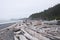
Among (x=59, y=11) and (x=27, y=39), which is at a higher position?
(x=59, y=11)

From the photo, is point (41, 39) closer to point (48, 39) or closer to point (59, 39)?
point (48, 39)

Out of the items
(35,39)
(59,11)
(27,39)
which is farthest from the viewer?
(59,11)

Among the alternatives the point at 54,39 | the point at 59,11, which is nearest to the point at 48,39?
the point at 54,39

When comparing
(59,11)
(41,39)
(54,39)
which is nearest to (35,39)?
(41,39)

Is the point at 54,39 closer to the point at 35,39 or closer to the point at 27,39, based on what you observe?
the point at 35,39

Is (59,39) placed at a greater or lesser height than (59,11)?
lesser

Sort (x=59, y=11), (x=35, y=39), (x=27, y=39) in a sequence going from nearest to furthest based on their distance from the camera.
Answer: (x=35, y=39), (x=27, y=39), (x=59, y=11)

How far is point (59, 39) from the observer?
5.08 meters

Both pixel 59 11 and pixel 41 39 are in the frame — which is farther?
pixel 59 11

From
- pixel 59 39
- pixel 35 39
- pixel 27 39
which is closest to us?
pixel 59 39

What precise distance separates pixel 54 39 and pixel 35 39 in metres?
0.62

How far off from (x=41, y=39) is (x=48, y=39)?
23cm

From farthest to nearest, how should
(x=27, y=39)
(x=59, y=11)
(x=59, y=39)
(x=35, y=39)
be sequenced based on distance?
(x=59, y=11) → (x=27, y=39) → (x=35, y=39) → (x=59, y=39)

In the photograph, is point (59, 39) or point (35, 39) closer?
point (59, 39)
